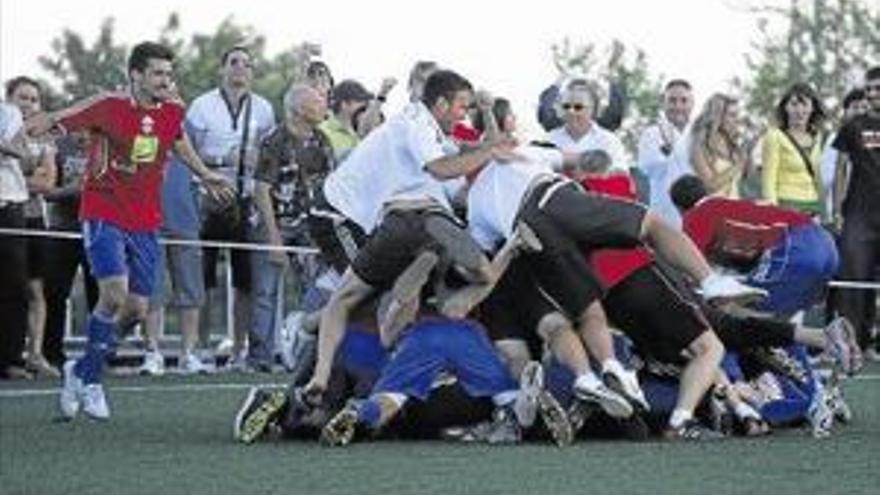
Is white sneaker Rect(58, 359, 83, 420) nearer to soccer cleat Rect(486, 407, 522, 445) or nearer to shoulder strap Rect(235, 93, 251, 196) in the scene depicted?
soccer cleat Rect(486, 407, 522, 445)

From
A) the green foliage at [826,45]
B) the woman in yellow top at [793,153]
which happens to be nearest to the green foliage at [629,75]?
the green foliage at [826,45]

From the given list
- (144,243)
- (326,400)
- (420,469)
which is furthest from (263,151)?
(420,469)

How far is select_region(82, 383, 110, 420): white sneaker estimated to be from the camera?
544 inches

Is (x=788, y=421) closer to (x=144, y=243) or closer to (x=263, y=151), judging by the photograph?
(x=144, y=243)

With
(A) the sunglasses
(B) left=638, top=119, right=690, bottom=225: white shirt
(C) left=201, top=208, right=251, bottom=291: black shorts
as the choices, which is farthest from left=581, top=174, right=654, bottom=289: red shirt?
(C) left=201, top=208, right=251, bottom=291: black shorts

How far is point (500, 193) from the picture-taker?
12.5 metres

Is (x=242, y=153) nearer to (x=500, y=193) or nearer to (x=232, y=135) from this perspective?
(x=232, y=135)

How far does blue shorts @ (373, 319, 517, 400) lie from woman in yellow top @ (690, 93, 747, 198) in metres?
3.39

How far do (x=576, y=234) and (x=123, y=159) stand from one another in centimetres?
304

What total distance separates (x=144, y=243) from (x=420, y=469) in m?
3.87

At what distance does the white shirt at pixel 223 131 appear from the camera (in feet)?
59.8

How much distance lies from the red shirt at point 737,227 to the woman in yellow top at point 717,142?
247 centimetres

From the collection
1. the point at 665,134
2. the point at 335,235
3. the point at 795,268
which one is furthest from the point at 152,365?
the point at 795,268

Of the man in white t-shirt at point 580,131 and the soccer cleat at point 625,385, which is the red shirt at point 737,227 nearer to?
the soccer cleat at point 625,385
